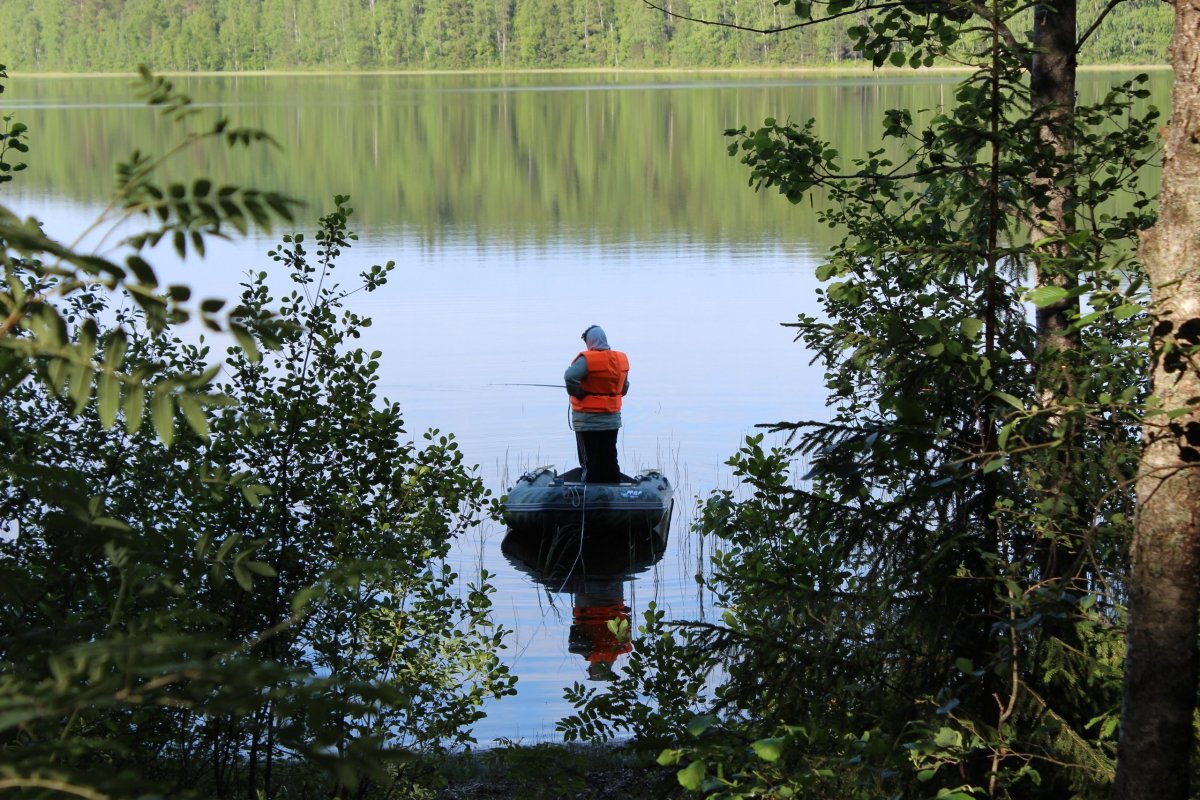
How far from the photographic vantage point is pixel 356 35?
128 meters

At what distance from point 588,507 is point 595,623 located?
1.67 metres

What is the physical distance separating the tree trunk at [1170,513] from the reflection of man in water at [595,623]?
683 centimetres

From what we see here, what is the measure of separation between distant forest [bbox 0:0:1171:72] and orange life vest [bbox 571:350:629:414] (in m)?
105

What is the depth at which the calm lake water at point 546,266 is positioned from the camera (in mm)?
15047

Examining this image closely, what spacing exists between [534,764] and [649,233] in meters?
30.4

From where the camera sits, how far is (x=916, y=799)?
4.34m

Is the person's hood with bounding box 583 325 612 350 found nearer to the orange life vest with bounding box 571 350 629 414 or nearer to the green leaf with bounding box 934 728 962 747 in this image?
the orange life vest with bounding box 571 350 629 414

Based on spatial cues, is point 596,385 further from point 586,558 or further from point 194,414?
point 194,414

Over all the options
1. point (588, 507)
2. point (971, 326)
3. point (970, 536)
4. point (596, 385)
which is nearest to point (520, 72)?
point (588, 507)

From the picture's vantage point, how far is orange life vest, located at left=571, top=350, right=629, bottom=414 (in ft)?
42.3

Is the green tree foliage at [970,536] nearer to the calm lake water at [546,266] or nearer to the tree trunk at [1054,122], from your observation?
the tree trunk at [1054,122]

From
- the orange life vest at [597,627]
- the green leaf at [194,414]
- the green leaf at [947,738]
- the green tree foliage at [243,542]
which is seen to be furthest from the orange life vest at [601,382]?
the green leaf at [194,414]

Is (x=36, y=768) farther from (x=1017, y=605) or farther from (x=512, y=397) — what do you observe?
(x=512, y=397)

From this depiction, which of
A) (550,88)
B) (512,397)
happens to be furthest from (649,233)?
(550,88)
